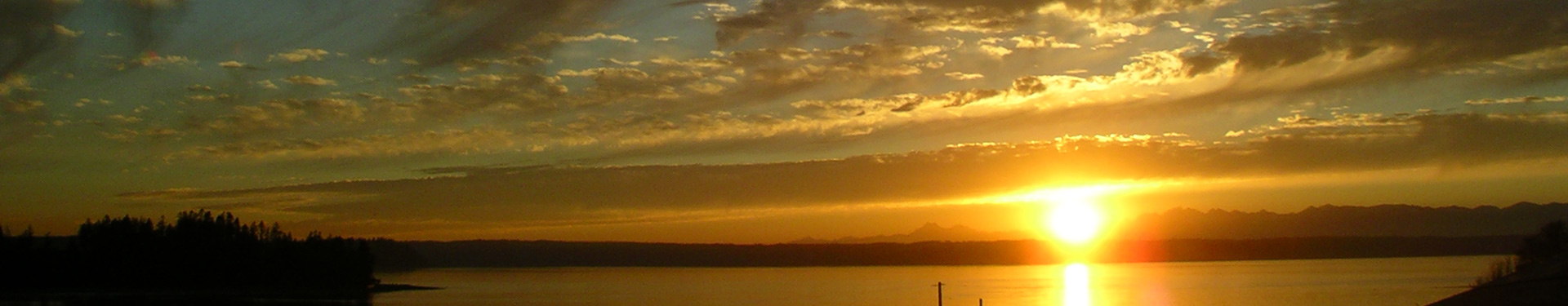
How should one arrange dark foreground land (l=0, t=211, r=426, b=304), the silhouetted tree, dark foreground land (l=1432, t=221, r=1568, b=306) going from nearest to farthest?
dark foreground land (l=1432, t=221, r=1568, b=306) < the silhouetted tree < dark foreground land (l=0, t=211, r=426, b=304)

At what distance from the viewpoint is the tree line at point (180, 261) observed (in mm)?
128000

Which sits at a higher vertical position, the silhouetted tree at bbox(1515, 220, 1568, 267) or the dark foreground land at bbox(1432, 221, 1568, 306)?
the silhouetted tree at bbox(1515, 220, 1568, 267)

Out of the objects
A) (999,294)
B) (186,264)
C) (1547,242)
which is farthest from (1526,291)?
(186,264)

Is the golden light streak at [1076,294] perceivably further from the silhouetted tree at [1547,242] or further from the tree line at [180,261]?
the tree line at [180,261]

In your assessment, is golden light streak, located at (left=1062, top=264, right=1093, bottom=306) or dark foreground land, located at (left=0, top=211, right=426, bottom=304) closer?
golden light streak, located at (left=1062, top=264, right=1093, bottom=306)

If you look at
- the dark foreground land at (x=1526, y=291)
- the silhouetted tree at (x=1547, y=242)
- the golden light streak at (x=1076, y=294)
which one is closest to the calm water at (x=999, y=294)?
the golden light streak at (x=1076, y=294)

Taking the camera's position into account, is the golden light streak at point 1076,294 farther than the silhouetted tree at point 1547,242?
Yes

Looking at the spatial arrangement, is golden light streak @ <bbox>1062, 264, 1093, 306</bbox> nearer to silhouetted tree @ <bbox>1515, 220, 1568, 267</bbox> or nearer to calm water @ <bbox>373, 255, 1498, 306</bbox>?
calm water @ <bbox>373, 255, 1498, 306</bbox>

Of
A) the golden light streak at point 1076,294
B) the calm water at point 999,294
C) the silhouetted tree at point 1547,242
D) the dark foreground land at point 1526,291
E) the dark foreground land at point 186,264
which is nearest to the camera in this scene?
the dark foreground land at point 1526,291

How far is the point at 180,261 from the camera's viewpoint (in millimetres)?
133500

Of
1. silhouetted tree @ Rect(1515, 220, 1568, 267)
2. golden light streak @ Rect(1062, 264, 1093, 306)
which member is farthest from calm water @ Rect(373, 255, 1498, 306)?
silhouetted tree @ Rect(1515, 220, 1568, 267)

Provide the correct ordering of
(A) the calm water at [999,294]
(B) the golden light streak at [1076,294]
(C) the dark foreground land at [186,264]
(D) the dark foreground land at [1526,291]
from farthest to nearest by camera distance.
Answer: (C) the dark foreground land at [186,264]
(B) the golden light streak at [1076,294]
(A) the calm water at [999,294]
(D) the dark foreground land at [1526,291]

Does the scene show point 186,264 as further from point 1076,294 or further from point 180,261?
point 1076,294

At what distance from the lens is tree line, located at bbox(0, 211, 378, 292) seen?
128 meters
